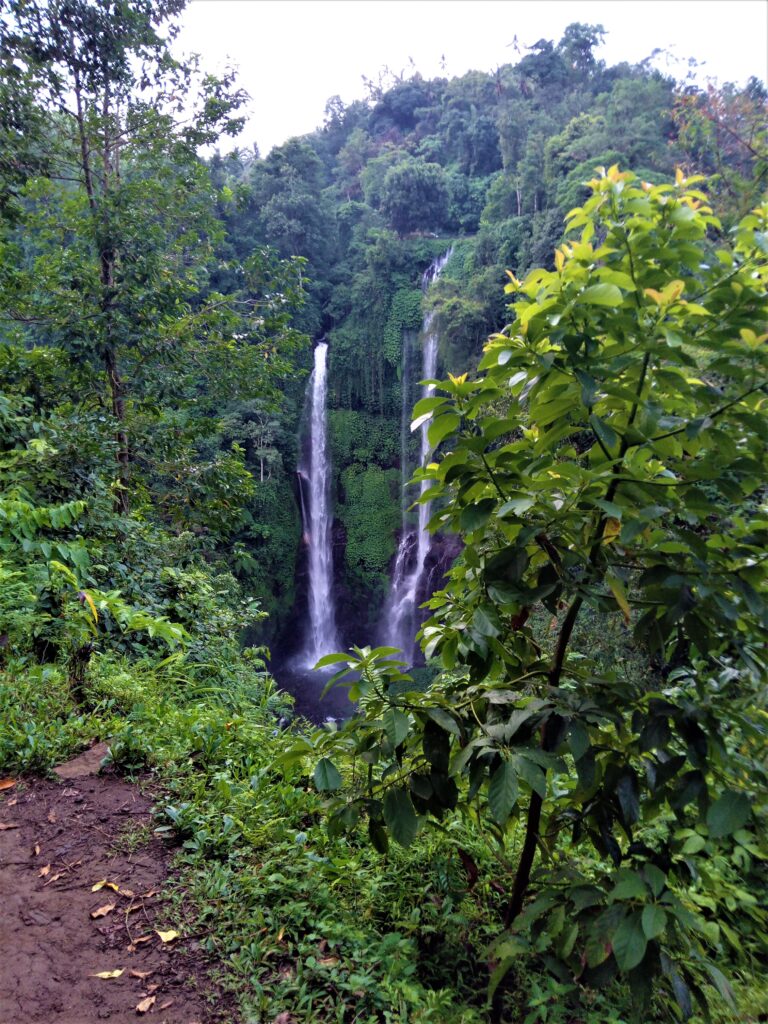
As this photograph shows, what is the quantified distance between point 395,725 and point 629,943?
56 centimetres

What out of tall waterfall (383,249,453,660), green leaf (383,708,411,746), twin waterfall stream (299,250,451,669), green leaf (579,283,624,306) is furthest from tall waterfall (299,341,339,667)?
green leaf (579,283,624,306)

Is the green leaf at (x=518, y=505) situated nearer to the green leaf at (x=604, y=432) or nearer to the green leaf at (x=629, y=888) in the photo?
the green leaf at (x=604, y=432)

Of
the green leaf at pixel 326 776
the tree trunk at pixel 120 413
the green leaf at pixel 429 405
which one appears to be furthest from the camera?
the tree trunk at pixel 120 413

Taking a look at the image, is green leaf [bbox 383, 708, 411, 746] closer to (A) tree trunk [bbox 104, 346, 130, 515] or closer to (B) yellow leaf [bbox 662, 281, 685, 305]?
(B) yellow leaf [bbox 662, 281, 685, 305]

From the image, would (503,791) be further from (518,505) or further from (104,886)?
(104,886)

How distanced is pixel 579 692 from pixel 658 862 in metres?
0.36

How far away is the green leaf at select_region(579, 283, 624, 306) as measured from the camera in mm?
1103

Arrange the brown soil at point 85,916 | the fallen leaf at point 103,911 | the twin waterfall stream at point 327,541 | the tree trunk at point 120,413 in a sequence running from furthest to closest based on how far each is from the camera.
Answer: the twin waterfall stream at point 327,541
the tree trunk at point 120,413
the fallen leaf at point 103,911
the brown soil at point 85,916

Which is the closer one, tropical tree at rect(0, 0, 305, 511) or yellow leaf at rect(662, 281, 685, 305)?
yellow leaf at rect(662, 281, 685, 305)

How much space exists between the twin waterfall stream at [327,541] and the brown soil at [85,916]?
1535cm

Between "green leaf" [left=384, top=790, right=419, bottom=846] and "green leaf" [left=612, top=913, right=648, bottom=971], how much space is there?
435mm

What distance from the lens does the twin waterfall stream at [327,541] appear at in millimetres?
18859

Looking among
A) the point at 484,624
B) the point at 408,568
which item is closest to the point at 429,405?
the point at 484,624

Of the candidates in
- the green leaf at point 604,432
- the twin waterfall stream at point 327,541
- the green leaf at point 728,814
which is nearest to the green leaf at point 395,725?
the green leaf at point 728,814
